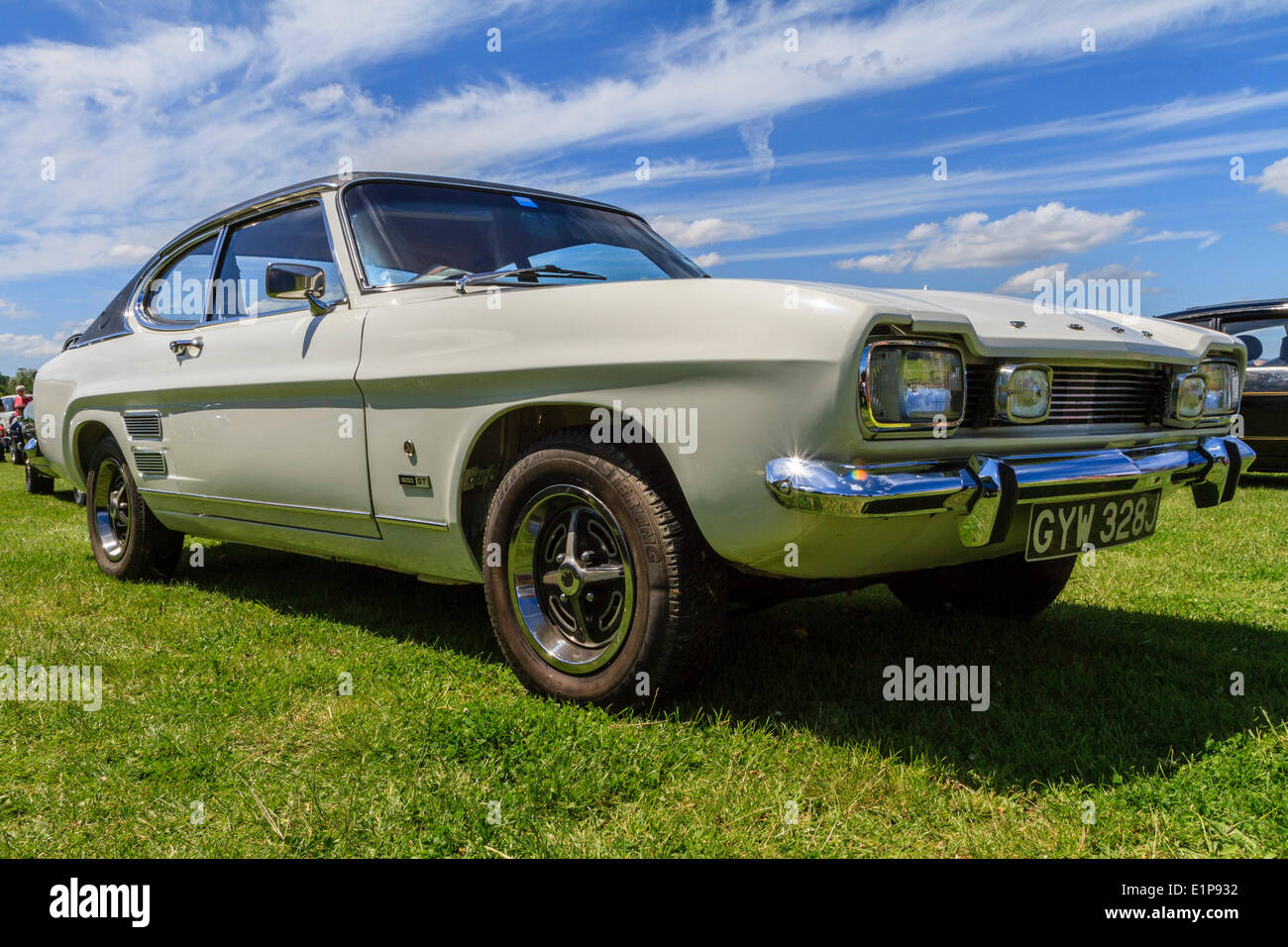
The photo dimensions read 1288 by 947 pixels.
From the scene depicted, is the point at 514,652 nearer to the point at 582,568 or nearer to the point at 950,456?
the point at 582,568

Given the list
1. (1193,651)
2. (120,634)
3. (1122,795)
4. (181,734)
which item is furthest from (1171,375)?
(120,634)

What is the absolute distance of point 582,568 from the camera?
2.68 metres

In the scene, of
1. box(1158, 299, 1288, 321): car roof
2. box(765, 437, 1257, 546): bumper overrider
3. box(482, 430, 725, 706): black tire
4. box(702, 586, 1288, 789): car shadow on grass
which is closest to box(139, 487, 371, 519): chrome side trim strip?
box(482, 430, 725, 706): black tire

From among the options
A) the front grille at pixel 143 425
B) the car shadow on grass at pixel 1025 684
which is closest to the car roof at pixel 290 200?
the front grille at pixel 143 425

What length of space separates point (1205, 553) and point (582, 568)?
3.62 meters

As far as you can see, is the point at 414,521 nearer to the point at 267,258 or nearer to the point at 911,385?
the point at 911,385

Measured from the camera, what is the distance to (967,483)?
7.50ft

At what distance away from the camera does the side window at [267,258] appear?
3.58m

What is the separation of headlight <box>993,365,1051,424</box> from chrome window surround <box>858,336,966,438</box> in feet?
0.44

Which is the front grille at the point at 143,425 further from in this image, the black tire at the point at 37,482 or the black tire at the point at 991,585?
the black tire at the point at 37,482

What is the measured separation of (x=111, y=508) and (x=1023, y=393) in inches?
175

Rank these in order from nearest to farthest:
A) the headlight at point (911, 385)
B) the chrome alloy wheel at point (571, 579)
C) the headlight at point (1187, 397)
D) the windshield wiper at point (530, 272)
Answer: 1. the headlight at point (911, 385)
2. the chrome alloy wheel at point (571, 579)
3. the headlight at point (1187, 397)
4. the windshield wiper at point (530, 272)

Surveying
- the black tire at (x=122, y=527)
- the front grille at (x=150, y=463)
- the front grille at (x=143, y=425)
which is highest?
the front grille at (x=143, y=425)
